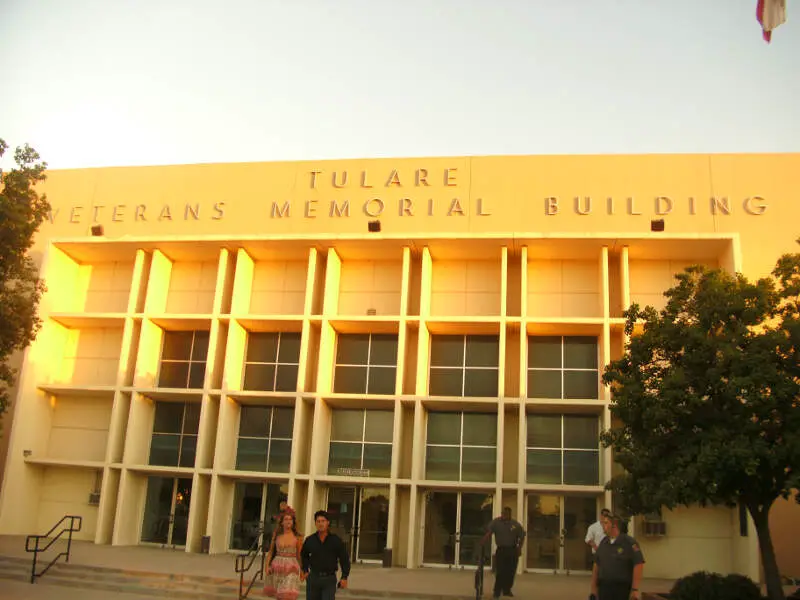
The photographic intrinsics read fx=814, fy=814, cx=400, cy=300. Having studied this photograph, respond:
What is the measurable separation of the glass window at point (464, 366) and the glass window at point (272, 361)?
4115 mm

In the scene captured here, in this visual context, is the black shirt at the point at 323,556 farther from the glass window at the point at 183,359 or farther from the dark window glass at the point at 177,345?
the dark window glass at the point at 177,345

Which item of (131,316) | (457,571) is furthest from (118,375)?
(457,571)

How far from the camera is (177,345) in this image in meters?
25.1

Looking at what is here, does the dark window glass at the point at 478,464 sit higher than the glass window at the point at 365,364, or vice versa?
the glass window at the point at 365,364

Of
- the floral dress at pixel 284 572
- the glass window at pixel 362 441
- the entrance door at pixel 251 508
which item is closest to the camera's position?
the floral dress at pixel 284 572

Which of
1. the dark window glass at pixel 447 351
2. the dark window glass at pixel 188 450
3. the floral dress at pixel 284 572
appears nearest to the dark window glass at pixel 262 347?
the dark window glass at pixel 188 450

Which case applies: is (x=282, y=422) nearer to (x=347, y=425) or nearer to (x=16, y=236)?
(x=347, y=425)

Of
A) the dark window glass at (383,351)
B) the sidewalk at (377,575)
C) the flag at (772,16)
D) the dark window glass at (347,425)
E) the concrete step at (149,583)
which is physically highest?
the flag at (772,16)

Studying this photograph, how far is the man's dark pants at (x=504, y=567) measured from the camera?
51.4 ft

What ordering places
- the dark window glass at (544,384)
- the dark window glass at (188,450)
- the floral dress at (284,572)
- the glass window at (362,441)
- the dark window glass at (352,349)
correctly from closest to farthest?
the floral dress at (284,572)
the dark window glass at (544,384)
the glass window at (362,441)
the dark window glass at (352,349)
the dark window glass at (188,450)

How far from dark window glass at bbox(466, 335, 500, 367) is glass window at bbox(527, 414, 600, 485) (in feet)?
6.37

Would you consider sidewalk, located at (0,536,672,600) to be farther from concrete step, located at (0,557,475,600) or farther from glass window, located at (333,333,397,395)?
glass window, located at (333,333,397,395)

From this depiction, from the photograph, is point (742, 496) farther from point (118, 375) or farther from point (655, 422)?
point (118, 375)

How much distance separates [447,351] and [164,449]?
8914 mm
